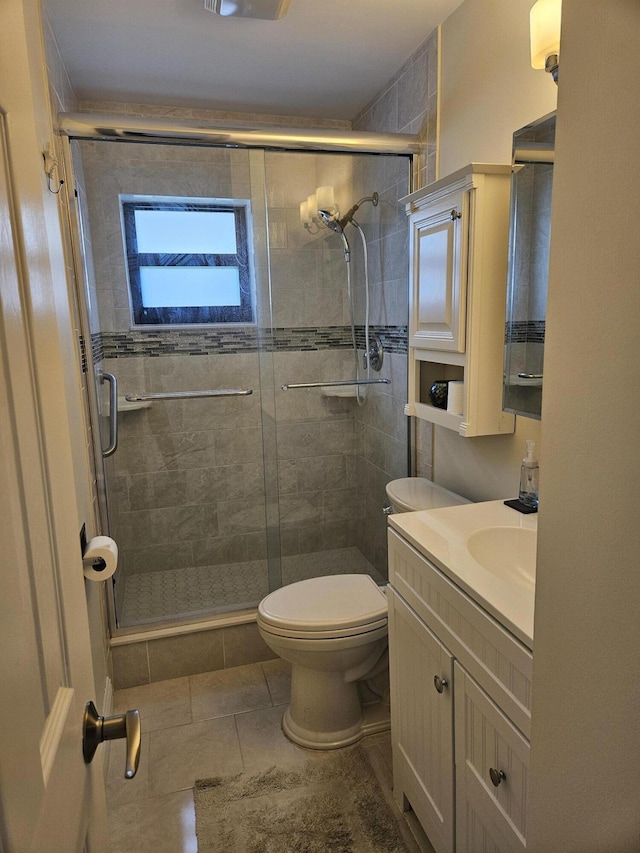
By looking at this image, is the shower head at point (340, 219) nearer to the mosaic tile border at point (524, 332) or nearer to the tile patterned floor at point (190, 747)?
the mosaic tile border at point (524, 332)

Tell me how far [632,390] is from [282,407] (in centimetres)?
214

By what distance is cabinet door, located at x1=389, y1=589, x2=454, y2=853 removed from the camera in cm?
140

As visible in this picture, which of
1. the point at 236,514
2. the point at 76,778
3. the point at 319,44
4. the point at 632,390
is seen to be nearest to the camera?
the point at 632,390

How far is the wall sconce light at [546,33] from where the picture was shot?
1.40m

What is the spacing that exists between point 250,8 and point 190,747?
2.54 meters

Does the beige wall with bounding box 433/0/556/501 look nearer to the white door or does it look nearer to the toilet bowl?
the toilet bowl

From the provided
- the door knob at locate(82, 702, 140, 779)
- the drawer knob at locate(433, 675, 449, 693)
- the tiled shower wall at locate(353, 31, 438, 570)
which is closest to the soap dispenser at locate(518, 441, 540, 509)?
the drawer knob at locate(433, 675, 449, 693)

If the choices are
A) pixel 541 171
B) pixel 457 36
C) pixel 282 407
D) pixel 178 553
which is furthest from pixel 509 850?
pixel 457 36

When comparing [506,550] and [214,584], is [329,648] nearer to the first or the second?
[506,550]

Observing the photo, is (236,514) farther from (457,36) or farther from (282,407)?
(457,36)

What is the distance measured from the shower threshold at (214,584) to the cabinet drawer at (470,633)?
115cm

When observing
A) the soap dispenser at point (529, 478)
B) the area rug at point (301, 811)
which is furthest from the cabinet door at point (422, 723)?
the soap dispenser at point (529, 478)

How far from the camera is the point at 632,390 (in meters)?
0.55

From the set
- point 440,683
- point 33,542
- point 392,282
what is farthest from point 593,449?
point 392,282
